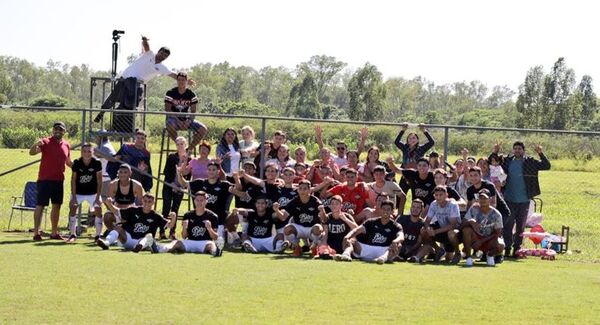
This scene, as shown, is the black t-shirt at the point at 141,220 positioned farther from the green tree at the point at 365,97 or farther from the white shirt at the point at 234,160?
the green tree at the point at 365,97

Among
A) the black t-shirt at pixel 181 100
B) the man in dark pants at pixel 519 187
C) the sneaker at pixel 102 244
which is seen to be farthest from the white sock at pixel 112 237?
the man in dark pants at pixel 519 187

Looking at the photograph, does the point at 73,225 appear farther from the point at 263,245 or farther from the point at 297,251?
the point at 297,251

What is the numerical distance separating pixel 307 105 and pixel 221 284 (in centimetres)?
10446

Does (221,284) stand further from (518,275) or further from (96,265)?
(518,275)

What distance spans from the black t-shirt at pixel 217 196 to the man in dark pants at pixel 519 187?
4.87 metres

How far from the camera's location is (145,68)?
21.1m

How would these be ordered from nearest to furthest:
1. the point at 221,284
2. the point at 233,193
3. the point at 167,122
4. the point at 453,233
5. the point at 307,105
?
the point at 221,284 → the point at 453,233 → the point at 233,193 → the point at 167,122 → the point at 307,105

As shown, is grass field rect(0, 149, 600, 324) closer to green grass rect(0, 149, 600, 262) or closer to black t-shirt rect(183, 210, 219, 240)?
black t-shirt rect(183, 210, 219, 240)

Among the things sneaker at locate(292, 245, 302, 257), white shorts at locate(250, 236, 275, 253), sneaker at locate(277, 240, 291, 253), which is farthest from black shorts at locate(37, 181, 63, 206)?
sneaker at locate(292, 245, 302, 257)

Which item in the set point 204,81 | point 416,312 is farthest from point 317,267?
point 204,81

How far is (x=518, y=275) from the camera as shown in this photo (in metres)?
15.9

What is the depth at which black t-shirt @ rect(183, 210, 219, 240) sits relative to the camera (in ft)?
58.6

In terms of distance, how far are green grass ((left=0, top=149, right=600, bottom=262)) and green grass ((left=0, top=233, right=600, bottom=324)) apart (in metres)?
5.21

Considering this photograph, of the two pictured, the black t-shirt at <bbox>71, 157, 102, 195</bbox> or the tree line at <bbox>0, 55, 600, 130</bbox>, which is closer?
the black t-shirt at <bbox>71, 157, 102, 195</bbox>
